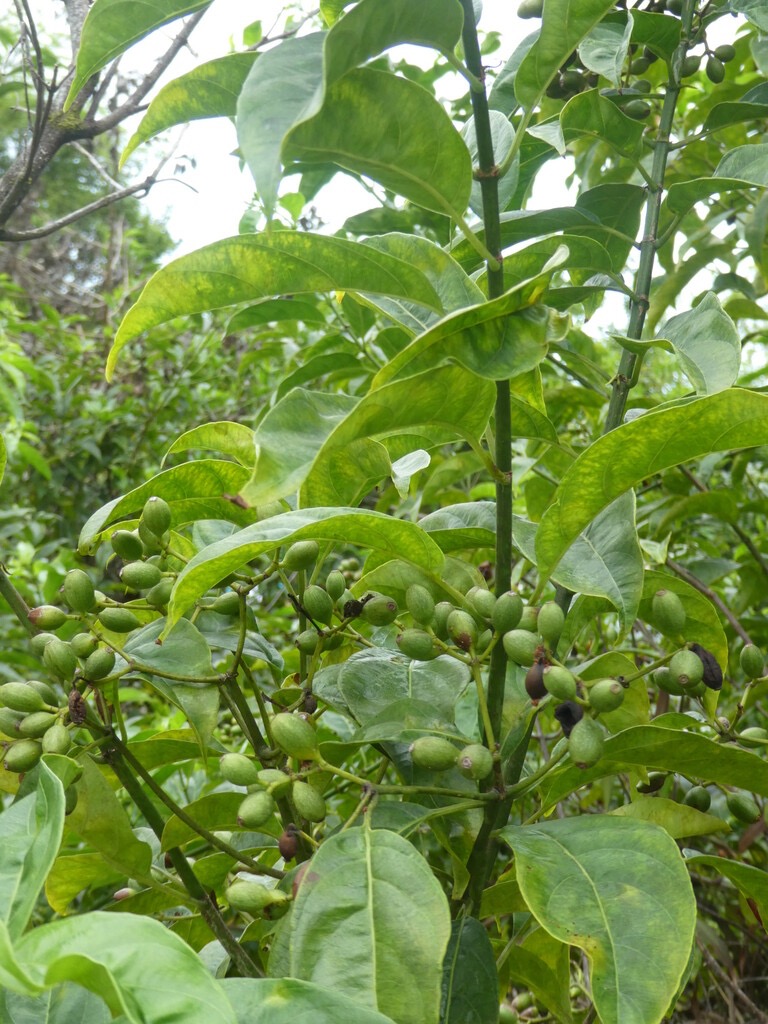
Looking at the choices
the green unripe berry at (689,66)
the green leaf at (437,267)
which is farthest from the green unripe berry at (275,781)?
the green unripe berry at (689,66)

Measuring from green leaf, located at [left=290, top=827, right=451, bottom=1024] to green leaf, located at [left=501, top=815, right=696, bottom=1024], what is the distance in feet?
0.25

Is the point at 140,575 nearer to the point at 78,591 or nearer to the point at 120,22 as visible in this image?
the point at 78,591

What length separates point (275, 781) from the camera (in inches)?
24.1

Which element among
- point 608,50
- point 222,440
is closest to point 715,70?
point 608,50

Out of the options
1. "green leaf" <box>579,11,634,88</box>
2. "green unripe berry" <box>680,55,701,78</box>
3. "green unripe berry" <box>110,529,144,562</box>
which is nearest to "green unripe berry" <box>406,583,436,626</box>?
"green unripe berry" <box>110,529,144,562</box>

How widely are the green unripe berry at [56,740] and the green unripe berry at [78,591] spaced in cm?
11

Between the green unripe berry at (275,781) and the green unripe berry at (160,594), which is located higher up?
the green unripe berry at (160,594)

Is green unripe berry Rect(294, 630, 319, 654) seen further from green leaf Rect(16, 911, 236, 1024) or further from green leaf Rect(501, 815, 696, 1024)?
green leaf Rect(16, 911, 236, 1024)

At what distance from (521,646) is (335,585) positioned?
0.20m

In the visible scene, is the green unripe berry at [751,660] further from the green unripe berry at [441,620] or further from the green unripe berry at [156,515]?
the green unripe berry at [156,515]

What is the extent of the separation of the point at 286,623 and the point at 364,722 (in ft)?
5.27

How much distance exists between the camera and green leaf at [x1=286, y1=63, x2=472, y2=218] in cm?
56

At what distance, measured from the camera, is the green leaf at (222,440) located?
0.76 metres

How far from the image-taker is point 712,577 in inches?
55.5
